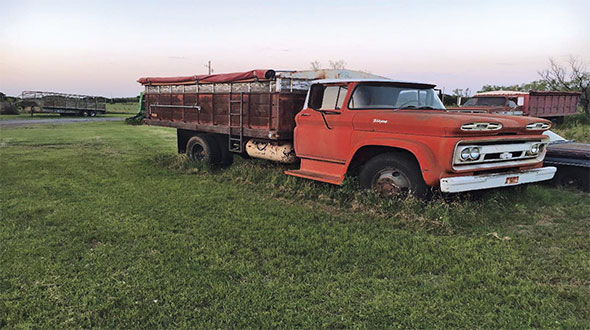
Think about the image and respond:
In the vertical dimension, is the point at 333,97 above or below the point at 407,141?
above

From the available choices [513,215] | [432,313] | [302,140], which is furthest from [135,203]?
[513,215]

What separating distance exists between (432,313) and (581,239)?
2.77m

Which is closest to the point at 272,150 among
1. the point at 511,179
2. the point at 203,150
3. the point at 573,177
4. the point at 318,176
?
the point at 318,176

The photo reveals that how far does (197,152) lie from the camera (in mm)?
10242

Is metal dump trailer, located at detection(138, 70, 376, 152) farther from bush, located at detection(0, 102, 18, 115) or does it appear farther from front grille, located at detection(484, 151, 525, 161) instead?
bush, located at detection(0, 102, 18, 115)

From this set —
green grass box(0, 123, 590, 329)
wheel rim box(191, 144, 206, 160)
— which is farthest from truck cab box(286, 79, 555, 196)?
wheel rim box(191, 144, 206, 160)

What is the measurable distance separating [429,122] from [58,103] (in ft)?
130

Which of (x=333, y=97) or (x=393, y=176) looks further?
(x=333, y=97)

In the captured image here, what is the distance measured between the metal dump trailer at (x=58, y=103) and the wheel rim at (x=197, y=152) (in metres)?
33.2

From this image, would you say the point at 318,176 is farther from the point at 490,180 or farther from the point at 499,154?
the point at 499,154

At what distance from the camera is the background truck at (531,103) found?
56.2 ft

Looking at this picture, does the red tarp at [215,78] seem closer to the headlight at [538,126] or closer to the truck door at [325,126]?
the truck door at [325,126]

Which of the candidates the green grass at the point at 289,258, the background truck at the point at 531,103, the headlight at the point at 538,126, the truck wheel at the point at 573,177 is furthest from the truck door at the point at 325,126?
the background truck at the point at 531,103

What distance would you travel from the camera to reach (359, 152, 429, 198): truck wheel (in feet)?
18.6
